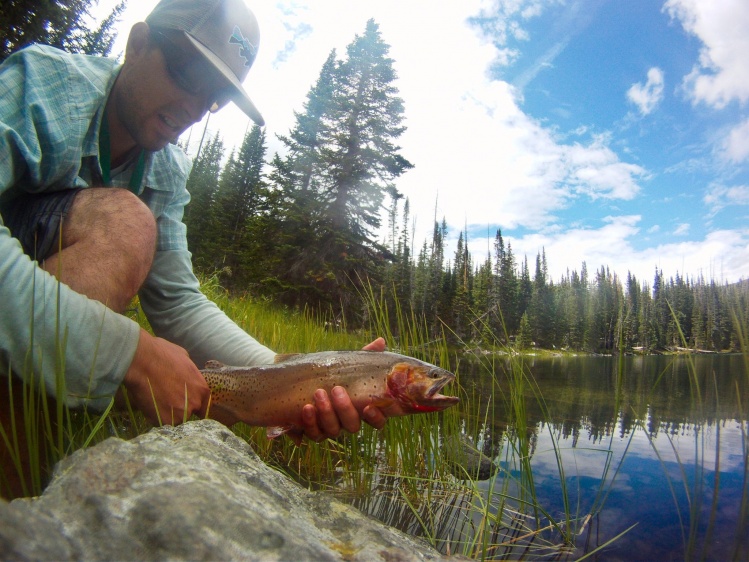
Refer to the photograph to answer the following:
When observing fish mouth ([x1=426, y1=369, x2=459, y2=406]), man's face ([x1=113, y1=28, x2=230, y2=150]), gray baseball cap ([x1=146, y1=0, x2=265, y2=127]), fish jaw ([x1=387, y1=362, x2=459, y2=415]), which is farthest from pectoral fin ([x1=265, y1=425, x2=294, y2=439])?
gray baseball cap ([x1=146, y1=0, x2=265, y2=127])

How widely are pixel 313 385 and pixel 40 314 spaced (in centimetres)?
144

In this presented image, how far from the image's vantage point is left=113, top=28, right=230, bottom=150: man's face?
250 centimetres

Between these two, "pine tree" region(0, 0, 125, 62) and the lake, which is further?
"pine tree" region(0, 0, 125, 62)

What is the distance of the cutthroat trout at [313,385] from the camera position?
7.97 ft

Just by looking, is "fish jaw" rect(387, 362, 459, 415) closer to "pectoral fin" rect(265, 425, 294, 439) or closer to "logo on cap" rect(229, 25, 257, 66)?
"pectoral fin" rect(265, 425, 294, 439)

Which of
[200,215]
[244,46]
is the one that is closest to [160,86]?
→ [244,46]

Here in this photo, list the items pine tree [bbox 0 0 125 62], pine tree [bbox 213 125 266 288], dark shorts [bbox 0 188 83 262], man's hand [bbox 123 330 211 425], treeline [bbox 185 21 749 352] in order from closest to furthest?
man's hand [bbox 123 330 211 425] → dark shorts [bbox 0 188 83 262] → pine tree [bbox 0 0 125 62] → treeline [bbox 185 21 749 352] → pine tree [bbox 213 125 266 288]

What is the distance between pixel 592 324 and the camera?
73.2m

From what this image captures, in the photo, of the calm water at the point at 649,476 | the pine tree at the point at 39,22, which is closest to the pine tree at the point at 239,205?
the pine tree at the point at 39,22

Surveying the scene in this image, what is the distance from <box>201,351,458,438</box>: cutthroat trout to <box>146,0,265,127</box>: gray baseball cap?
178cm

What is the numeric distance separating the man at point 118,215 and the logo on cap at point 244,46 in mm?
12

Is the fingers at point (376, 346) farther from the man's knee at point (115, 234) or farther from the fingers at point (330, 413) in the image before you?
the man's knee at point (115, 234)

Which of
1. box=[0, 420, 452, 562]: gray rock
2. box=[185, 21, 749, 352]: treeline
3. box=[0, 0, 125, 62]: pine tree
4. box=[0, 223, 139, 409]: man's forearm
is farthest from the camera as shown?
box=[185, 21, 749, 352]: treeline

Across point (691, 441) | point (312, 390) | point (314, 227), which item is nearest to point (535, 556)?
point (312, 390)
